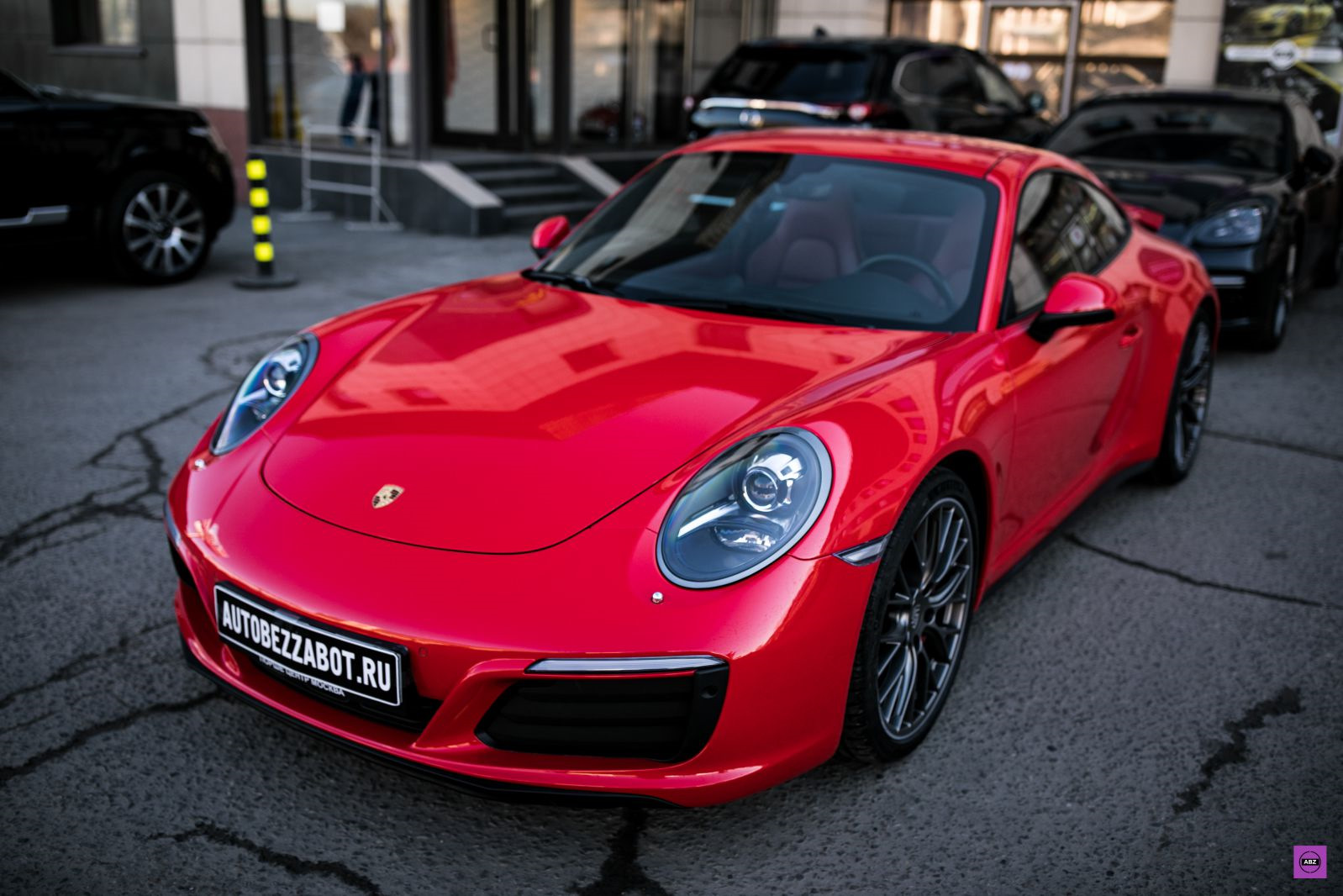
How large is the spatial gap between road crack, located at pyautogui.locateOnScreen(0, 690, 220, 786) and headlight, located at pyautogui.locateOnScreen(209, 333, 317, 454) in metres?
0.65

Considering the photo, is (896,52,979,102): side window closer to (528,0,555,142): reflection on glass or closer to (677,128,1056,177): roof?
(528,0,555,142): reflection on glass

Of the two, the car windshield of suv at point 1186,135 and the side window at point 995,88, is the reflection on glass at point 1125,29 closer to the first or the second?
the side window at point 995,88

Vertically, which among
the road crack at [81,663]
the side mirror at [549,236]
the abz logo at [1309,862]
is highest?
the side mirror at [549,236]

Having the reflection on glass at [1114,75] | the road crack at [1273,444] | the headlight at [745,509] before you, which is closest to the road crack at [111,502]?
the headlight at [745,509]

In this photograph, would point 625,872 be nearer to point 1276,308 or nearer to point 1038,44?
point 1276,308

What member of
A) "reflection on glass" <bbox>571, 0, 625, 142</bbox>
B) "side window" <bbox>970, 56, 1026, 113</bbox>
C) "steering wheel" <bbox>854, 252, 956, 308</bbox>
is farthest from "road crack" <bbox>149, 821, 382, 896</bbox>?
"reflection on glass" <bbox>571, 0, 625, 142</bbox>

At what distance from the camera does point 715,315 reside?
3.50 metres

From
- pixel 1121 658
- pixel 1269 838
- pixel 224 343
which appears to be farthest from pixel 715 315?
pixel 224 343

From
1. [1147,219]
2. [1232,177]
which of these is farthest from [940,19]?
[1147,219]

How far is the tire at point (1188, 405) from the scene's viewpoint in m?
4.78

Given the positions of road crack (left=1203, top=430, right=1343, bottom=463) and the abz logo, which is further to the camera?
road crack (left=1203, top=430, right=1343, bottom=463)

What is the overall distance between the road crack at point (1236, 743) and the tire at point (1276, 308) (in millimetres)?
4449

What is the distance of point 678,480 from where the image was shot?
104 inches

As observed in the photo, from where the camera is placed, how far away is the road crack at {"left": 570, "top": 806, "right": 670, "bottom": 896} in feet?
8.23
